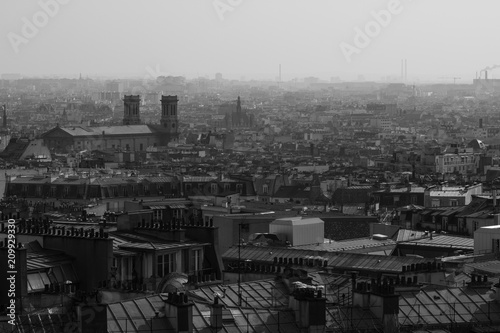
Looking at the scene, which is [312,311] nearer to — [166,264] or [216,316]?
[216,316]

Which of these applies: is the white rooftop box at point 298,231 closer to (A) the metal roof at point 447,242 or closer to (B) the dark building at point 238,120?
(A) the metal roof at point 447,242

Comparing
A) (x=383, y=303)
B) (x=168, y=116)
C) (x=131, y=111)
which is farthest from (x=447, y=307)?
(x=131, y=111)

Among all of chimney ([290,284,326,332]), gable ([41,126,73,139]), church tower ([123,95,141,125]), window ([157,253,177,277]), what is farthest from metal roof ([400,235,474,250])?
church tower ([123,95,141,125])

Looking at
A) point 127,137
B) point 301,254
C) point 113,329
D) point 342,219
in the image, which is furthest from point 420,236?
point 127,137

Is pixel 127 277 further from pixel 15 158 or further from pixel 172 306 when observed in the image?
pixel 15 158

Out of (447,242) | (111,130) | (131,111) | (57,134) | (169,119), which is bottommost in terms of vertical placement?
(447,242)
